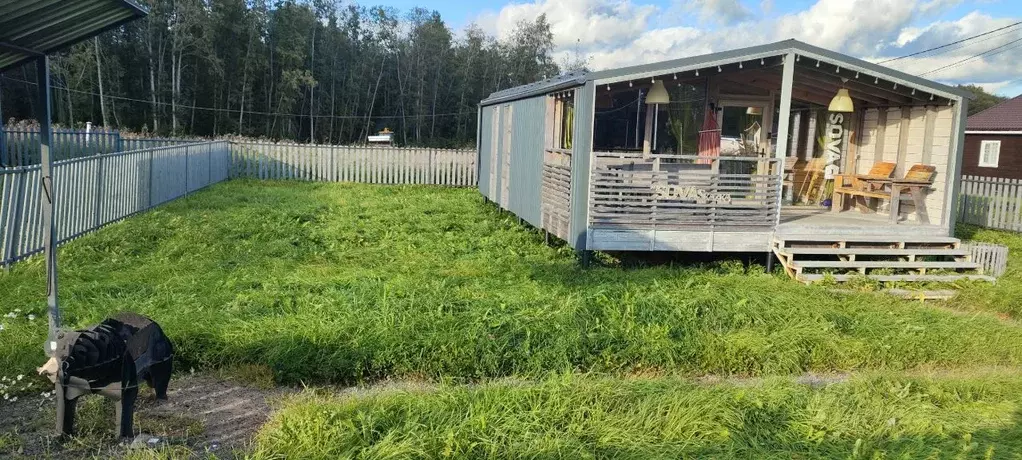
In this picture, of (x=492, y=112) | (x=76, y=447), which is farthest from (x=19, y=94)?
(x=76, y=447)

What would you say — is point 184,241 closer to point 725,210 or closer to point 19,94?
point 725,210

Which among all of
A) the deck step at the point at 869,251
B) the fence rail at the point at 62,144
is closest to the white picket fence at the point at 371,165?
the fence rail at the point at 62,144

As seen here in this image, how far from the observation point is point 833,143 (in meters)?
12.6

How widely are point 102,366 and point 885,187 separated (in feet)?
35.6

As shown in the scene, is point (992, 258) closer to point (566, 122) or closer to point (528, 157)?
point (566, 122)

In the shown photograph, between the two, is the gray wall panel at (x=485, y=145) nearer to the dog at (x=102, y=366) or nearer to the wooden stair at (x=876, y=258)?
the wooden stair at (x=876, y=258)

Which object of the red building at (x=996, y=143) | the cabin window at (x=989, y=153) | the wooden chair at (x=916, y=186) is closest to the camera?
the wooden chair at (x=916, y=186)

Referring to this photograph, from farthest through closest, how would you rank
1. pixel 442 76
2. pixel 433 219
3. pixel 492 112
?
pixel 442 76 < pixel 492 112 < pixel 433 219

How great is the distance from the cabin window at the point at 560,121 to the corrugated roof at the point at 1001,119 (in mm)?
18311

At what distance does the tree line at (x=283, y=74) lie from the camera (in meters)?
35.4

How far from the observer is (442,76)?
166ft

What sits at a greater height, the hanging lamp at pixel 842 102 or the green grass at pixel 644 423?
the hanging lamp at pixel 842 102

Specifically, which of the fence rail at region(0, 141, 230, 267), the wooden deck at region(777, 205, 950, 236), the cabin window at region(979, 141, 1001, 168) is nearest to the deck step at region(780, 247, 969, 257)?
the wooden deck at region(777, 205, 950, 236)

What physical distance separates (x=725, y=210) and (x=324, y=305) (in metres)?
5.44
